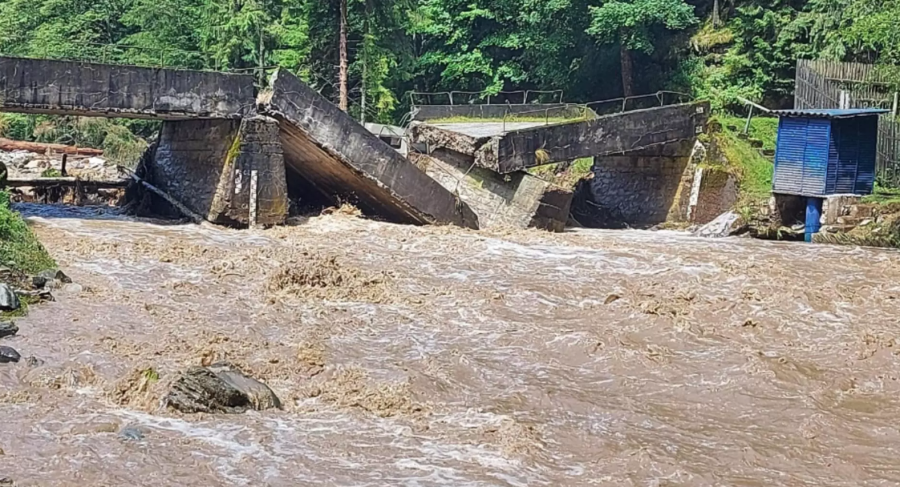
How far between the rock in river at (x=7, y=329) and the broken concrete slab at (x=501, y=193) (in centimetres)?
1327

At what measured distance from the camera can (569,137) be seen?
79.8 ft

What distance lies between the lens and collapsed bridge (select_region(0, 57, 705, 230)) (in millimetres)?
19516

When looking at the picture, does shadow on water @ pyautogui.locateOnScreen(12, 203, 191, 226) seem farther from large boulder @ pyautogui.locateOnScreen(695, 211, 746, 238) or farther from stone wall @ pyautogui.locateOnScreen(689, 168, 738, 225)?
stone wall @ pyautogui.locateOnScreen(689, 168, 738, 225)

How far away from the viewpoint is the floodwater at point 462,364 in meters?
8.29

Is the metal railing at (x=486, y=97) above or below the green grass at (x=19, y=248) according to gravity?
above

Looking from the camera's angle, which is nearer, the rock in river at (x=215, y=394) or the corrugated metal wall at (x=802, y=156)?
the rock in river at (x=215, y=394)

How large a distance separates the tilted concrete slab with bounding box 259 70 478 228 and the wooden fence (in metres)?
9.71

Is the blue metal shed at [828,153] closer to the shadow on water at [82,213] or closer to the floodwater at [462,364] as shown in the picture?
the floodwater at [462,364]

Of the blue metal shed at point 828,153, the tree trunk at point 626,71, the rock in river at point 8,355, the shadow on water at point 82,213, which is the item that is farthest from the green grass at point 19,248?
the tree trunk at point 626,71

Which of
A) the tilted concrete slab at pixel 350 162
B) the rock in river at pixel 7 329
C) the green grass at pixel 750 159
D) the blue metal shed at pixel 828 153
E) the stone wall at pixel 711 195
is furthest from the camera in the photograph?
the stone wall at pixel 711 195

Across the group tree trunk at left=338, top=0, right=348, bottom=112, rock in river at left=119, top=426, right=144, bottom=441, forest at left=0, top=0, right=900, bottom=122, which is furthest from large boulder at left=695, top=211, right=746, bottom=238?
rock in river at left=119, top=426, right=144, bottom=441

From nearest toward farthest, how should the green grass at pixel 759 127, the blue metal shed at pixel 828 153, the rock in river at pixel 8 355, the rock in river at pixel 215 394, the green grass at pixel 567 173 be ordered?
the rock in river at pixel 215 394
the rock in river at pixel 8 355
the blue metal shed at pixel 828 153
the green grass at pixel 759 127
the green grass at pixel 567 173

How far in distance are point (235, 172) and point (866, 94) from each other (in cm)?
1575

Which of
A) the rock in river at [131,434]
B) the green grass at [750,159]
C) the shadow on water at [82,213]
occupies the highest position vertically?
the green grass at [750,159]
